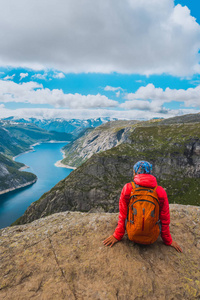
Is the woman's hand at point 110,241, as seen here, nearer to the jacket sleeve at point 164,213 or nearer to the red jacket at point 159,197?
the red jacket at point 159,197

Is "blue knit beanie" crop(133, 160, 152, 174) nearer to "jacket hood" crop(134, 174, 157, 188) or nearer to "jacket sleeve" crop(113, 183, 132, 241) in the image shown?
"jacket hood" crop(134, 174, 157, 188)

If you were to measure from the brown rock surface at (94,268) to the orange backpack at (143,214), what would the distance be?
1.24m

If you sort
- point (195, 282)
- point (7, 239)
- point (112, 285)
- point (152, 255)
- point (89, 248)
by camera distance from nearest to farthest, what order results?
1. point (112, 285)
2. point (195, 282)
3. point (152, 255)
4. point (89, 248)
5. point (7, 239)

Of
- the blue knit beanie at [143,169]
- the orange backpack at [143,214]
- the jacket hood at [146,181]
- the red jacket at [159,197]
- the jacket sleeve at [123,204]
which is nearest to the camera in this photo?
the orange backpack at [143,214]

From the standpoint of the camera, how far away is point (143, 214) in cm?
715

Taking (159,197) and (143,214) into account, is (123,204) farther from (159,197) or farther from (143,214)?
(159,197)

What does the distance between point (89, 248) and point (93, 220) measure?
10.4 feet

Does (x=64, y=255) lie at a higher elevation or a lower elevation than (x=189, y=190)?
higher

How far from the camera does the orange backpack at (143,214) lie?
7176mm

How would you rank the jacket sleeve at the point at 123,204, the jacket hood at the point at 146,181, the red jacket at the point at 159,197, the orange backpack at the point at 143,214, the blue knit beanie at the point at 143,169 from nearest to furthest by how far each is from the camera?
the orange backpack at the point at 143,214 → the jacket hood at the point at 146,181 → the red jacket at the point at 159,197 → the jacket sleeve at the point at 123,204 → the blue knit beanie at the point at 143,169

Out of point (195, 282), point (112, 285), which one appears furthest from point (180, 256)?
point (112, 285)

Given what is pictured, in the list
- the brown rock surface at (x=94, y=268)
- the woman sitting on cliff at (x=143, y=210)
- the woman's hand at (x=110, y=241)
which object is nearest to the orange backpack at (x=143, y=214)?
the woman sitting on cliff at (x=143, y=210)

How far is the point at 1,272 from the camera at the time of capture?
7.26m

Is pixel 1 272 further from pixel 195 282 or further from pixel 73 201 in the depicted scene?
pixel 73 201
